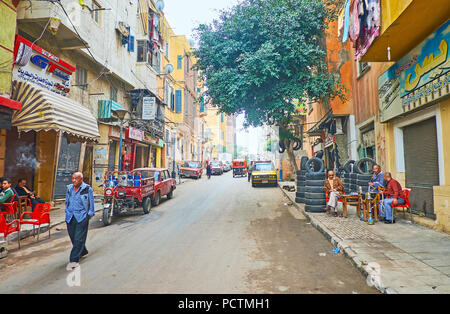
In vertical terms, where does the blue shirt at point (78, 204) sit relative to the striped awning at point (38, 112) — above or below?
below

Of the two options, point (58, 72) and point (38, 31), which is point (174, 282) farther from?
point (38, 31)

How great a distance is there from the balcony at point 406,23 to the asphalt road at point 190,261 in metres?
5.73

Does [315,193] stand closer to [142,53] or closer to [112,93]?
[112,93]

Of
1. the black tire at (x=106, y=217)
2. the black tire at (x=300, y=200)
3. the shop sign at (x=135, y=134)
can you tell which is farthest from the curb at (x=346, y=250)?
the shop sign at (x=135, y=134)

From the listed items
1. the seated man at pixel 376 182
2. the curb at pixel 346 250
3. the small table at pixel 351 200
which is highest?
the seated man at pixel 376 182

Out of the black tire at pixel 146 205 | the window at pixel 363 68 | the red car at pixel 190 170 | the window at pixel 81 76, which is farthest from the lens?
the red car at pixel 190 170

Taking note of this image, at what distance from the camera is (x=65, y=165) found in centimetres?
1416

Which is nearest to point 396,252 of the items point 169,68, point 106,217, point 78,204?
point 78,204

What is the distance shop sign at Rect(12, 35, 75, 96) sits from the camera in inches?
380

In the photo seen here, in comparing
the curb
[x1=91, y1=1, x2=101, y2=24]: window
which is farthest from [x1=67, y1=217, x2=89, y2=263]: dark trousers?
[x1=91, y1=1, x2=101, y2=24]: window

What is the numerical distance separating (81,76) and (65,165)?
15.2 ft

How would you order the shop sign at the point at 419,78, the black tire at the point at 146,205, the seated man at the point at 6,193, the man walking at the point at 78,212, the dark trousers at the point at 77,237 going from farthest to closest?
the black tire at the point at 146,205 → the seated man at the point at 6,193 → the shop sign at the point at 419,78 → the man walking at the point at 78,212 → the dark trousers at the point at 77,237

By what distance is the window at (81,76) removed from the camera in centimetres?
1439

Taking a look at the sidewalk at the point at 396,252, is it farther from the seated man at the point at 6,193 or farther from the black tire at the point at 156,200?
the seated man at the point at 6,193
